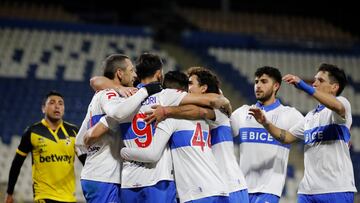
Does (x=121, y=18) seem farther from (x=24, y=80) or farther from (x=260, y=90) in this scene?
(x=260, y=90)

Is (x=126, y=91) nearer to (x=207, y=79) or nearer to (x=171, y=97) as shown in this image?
(x=171, y=97)

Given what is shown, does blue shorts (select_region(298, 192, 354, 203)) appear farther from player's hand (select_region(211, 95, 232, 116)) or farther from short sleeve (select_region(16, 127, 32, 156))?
short sleeve (select_region(16, 127, 32, 156))

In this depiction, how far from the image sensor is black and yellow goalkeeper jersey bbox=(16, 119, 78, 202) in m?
7.34

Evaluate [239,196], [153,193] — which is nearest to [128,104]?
[153,193]

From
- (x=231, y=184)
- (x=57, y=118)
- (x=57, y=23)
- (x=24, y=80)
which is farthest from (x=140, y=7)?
(x=231, y=184)

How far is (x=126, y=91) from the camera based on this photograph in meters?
A: 5.65

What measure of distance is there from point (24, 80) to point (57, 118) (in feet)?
34.8

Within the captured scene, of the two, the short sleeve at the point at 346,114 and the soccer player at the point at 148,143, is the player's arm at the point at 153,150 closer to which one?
the soccer player at the point at 148,143

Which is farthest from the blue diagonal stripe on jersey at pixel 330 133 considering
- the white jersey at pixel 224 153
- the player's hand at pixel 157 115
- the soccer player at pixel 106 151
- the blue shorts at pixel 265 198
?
the soccer player at pixel 106 151

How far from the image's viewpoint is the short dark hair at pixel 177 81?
225 inches

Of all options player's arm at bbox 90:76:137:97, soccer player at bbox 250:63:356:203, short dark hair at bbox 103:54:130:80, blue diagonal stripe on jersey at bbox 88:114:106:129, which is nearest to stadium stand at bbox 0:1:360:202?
soccer player at bbox 250:63:356:203

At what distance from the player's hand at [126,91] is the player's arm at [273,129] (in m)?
1.28

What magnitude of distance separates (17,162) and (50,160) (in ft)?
1.29

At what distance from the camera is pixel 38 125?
767 centimetres
